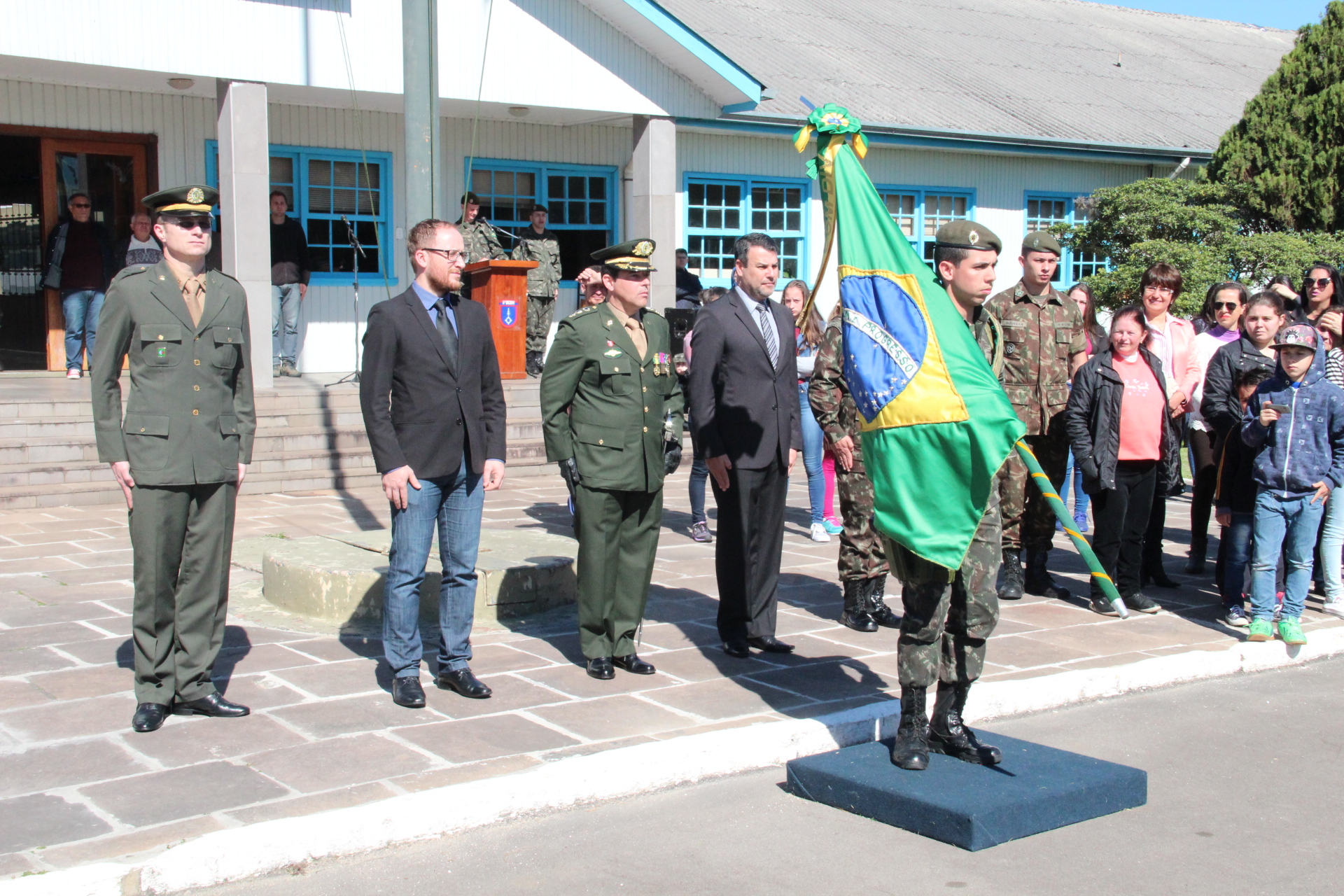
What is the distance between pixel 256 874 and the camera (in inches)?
158

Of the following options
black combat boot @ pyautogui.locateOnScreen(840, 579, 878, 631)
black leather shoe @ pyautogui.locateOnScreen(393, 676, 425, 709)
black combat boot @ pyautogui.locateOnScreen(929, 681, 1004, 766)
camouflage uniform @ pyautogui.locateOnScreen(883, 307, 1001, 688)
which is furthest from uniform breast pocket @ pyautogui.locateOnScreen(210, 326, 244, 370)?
black combat boot @ pyautogui.locateOnScreen(840, 579, 878, 631)

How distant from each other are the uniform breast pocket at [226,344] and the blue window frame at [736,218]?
13.4m

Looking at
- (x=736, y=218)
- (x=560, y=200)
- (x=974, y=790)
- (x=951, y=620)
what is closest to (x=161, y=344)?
(x=951, y=620)

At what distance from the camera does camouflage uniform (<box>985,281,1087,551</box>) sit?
8141 mm

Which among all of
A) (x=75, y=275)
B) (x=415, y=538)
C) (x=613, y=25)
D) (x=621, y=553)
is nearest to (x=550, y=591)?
(x=621, y=553)

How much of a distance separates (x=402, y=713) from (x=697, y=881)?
1.89m

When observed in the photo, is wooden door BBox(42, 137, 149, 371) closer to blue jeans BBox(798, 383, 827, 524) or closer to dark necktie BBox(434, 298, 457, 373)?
blue jeans BBox(798, 383, 827, 524)

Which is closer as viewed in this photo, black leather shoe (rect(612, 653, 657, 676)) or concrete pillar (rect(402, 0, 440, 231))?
black leather shoe (rect(612, 653, 657, 676))

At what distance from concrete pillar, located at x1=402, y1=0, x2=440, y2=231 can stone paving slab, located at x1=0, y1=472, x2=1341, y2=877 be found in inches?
86.8

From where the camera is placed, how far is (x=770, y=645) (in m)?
6.64

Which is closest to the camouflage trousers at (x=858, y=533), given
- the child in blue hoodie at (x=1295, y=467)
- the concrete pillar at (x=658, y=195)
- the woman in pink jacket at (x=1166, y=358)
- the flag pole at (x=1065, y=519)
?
the flag pole at (x=1065, y=519)

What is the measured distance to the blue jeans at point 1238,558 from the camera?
24.8 feet

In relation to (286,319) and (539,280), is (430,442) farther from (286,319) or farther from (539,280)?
(539,280)

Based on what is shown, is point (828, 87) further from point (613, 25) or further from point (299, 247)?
point (299, 247)
